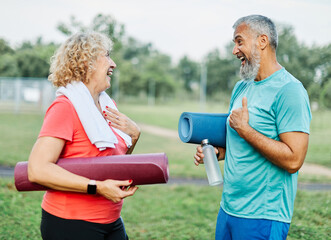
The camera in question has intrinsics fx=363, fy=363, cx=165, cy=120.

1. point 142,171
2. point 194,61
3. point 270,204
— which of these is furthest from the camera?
point 194,61

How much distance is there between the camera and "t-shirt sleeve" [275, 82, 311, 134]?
→ 1.94 metres

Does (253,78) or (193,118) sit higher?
(253,78)

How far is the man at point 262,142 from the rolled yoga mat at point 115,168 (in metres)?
0.53

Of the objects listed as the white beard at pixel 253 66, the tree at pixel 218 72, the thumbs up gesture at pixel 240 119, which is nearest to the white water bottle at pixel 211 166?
the thumbs up gesture at pixel 240 119

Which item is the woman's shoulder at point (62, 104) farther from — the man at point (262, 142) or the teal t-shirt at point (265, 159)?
the teal t-shirt at point (265, 159)

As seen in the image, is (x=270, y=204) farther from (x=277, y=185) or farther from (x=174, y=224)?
(x=174, y=224)

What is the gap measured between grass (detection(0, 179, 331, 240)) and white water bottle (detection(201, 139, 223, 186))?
2494mm

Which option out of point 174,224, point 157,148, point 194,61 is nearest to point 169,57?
point 194,61

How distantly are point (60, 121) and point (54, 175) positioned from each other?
0.90 feet

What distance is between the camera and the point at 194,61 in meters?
91.0

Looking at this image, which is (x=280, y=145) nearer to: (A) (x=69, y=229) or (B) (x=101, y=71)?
(B) (x=101, y=71)

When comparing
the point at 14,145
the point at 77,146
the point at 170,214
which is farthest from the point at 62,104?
the point at 14,145

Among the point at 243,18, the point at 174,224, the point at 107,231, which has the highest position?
the point at 243,18

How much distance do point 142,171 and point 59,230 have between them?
0.59m
